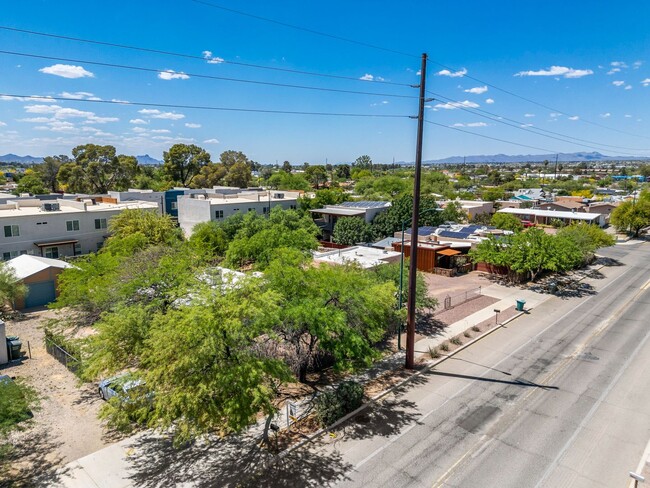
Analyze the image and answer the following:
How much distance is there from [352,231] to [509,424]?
37.8 m

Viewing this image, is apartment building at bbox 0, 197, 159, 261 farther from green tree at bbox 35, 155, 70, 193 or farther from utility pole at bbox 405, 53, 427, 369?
green tree at bbox 35, 155, 70, 193

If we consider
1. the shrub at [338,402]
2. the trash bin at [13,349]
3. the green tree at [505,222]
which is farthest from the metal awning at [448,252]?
the trash bin at [13,349]

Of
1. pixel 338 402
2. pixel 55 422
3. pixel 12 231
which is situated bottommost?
pixel 55 422

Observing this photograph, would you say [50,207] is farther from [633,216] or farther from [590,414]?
[633,216]

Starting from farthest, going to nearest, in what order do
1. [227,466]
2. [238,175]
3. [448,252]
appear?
[238,175]
[448,252]
[227,466]

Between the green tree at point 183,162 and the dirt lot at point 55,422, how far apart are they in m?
80.4

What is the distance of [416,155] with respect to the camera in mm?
18922

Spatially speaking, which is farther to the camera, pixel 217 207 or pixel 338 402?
pixel 217 207

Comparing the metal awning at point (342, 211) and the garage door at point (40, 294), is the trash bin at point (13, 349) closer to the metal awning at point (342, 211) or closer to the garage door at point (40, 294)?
the garage door at point (40, 294)

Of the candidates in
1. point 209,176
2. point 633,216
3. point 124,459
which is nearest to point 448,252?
point 124,459

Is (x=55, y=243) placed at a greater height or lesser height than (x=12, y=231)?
lesser

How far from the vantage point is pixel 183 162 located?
99188 millimetres

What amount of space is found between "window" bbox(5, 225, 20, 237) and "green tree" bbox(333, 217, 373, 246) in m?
34.1

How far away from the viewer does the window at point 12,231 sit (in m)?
40.4
